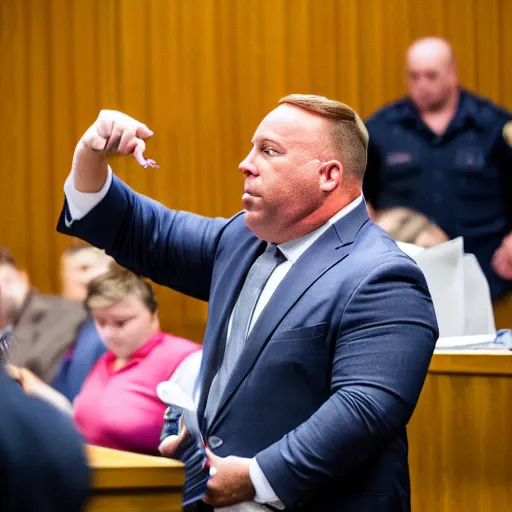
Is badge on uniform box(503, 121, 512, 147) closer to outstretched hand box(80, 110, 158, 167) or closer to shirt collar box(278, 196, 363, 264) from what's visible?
shirt collar box(278, 196, 363, 264)

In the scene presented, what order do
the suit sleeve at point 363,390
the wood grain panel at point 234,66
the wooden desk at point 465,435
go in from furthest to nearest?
1. the wood grain panel at point 234,66
2. the wooden desk at point 465,435
3. the suit sleeve at point 363,390

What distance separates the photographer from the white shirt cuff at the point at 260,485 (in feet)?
6.45

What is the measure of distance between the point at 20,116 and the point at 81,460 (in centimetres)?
443

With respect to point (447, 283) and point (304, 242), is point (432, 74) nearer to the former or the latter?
point (447, 283)

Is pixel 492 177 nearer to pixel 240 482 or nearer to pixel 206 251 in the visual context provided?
pixel 206 251

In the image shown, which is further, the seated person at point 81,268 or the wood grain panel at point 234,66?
the wood grain panel at point 234,66

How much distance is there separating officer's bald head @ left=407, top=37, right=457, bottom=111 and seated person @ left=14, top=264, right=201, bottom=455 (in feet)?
5.72

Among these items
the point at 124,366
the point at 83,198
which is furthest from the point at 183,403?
the point at 124,366

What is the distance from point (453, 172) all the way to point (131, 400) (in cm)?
195

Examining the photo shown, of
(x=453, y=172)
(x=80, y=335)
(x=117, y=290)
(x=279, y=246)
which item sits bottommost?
(x=80, y=335)

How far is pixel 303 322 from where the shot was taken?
79.3 inches

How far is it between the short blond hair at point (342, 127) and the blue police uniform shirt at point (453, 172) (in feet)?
7.58

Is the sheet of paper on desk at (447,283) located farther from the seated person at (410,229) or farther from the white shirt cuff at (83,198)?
the white shirt cuff at (83,198)

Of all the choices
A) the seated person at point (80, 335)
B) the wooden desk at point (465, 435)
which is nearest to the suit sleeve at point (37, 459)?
the wooden desk at point (465, 435)
